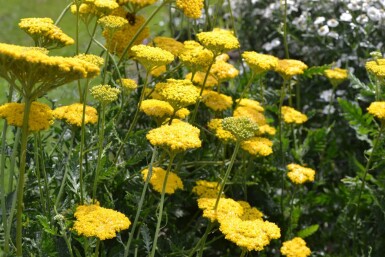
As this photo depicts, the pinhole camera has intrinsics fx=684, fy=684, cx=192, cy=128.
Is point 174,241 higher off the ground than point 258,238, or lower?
lower

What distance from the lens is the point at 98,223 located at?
2121 mm

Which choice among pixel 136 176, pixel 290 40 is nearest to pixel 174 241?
pixel 136 176

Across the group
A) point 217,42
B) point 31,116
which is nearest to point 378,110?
point 217,42

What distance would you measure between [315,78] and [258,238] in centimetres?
220

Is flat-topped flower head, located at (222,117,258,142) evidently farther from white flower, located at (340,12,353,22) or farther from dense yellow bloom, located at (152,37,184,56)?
white flower, located at (340,12,353,22)

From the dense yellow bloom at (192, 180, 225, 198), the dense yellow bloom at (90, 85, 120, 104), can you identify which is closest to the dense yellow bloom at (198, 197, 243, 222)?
the dense yellow bloom at (192, 180, 225, 198)

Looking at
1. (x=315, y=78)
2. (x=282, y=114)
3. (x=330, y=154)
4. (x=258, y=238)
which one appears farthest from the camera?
(x=315, y=78)

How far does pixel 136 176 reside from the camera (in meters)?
2.85

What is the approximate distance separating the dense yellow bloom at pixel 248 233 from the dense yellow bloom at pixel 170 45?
3.03 feet

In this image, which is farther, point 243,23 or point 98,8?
point 243,23

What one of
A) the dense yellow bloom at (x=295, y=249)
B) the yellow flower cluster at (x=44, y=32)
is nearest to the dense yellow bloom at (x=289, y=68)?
the dense yellow bloom at (x=295, y=249)

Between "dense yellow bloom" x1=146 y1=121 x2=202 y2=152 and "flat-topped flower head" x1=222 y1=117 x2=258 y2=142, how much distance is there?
116mm

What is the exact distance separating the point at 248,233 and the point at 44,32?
0.93 meters

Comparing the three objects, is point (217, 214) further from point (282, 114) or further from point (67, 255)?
point (282, 114)
